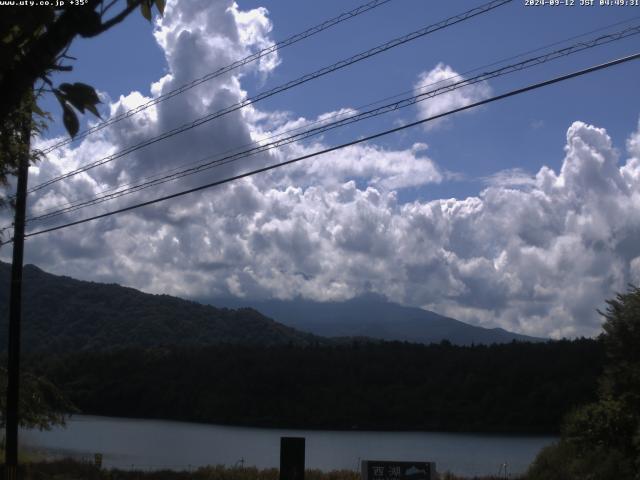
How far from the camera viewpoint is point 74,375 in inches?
3041

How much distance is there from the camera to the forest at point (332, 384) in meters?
62.3

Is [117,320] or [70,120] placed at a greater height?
[70,120]

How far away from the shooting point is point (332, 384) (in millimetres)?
79438

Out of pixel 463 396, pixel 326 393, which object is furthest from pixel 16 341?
pixel 326 393

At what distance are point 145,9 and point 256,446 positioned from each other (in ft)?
174

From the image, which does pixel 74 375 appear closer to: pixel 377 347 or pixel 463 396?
pixel 377 347

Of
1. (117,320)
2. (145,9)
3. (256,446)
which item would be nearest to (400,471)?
(145,9)

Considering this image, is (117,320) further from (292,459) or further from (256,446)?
(292,459)

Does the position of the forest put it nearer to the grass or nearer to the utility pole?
the grass

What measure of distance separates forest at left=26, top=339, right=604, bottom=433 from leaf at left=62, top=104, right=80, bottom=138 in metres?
54.9

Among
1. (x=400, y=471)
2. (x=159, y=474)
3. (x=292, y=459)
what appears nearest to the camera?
(x=400, y=471)

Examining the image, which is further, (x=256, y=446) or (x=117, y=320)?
(x=117, y=320)

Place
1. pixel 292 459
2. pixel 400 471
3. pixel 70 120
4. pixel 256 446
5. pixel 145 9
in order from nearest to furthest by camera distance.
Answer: pixel 70 120
pixel 145 9
pixel 400 471
pixel 292 459
pixel 256 446

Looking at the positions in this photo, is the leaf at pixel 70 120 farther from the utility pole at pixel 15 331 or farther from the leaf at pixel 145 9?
the utility pole at pixel 15 331
